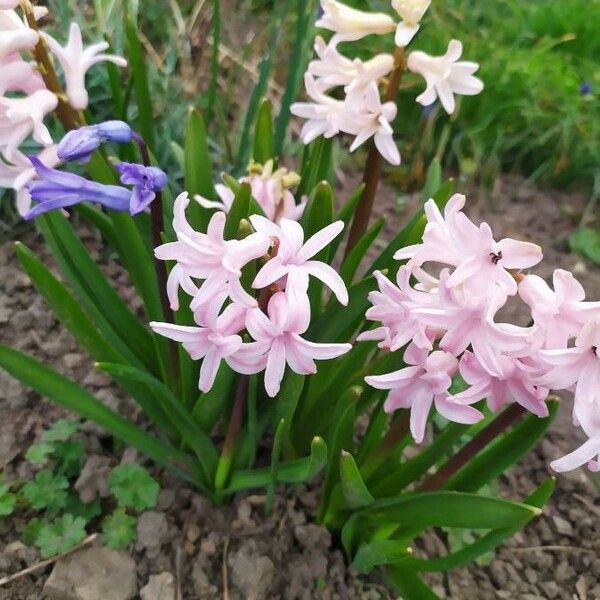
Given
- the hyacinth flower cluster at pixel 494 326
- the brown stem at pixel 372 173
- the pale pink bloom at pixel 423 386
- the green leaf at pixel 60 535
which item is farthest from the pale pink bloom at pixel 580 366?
the green leaf at pixel 60 535

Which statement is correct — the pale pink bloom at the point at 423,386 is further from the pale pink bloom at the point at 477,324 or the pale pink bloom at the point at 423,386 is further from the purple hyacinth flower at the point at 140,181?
the purple hyacinth flower at the point at 140,181

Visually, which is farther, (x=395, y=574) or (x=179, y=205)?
(x=395, y=574)

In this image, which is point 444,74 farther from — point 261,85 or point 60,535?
point 60,535

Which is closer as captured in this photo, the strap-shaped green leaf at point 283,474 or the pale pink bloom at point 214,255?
the pale pink bloom at point 214,255

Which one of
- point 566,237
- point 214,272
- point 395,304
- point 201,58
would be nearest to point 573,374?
point 395,304

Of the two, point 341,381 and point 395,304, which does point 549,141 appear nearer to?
point 341,381

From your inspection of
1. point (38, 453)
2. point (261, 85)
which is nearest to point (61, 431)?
point (38, 453)
